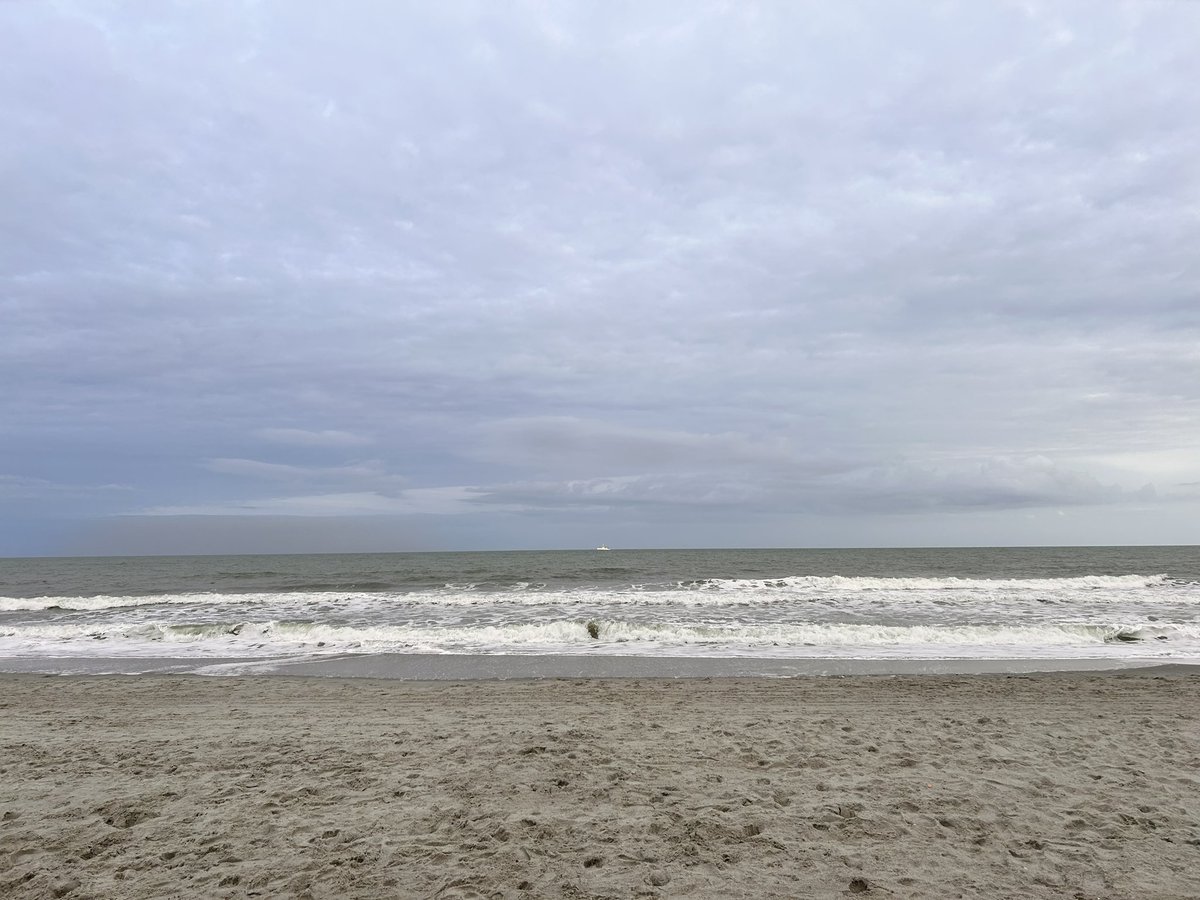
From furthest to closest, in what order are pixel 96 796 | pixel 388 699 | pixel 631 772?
pixel 388 699 < pixel 631 772 < pixel 96 796

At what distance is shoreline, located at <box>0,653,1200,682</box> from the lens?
11.9m

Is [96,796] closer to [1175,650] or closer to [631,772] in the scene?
[631,772]

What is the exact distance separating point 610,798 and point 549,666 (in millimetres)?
7489

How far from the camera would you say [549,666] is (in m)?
12.8

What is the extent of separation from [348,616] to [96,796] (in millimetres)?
16499

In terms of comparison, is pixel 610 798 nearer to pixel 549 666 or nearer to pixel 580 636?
pixel 549 666

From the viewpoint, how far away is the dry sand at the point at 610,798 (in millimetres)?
4250

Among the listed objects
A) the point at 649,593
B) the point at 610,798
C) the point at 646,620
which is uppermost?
the point at 610,798

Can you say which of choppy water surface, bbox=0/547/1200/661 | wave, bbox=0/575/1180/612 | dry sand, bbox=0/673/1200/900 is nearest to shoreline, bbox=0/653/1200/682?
choppy water surface, bbox=0/547/1200/661

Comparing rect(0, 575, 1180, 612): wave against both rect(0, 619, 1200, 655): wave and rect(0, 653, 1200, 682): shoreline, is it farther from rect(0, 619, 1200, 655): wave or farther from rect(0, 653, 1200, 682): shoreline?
rect(0, 653, 1200, 682): shoreline

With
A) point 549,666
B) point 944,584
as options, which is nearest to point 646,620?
point 549,666

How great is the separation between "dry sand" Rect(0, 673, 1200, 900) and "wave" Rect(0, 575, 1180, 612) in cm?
1673

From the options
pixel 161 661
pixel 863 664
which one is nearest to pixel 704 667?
pixel 863 664

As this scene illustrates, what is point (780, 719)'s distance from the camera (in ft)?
26.5
